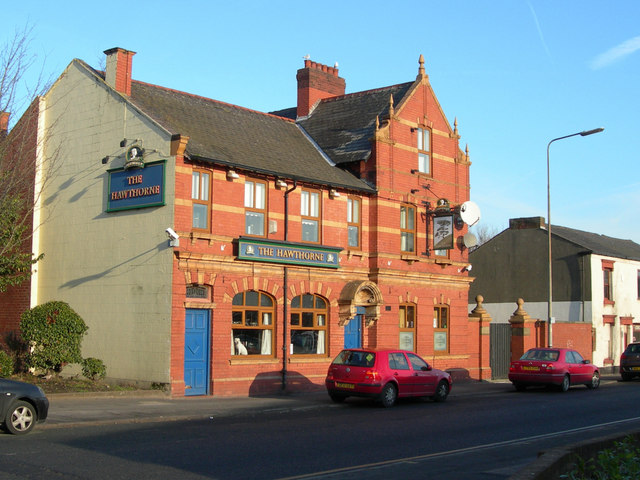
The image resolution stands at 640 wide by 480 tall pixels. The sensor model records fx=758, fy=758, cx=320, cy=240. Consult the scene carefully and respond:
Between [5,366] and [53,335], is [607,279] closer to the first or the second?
[53,335]

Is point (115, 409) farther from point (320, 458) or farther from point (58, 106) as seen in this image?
point (58, 106)

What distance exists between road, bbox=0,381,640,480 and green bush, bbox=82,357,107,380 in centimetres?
611

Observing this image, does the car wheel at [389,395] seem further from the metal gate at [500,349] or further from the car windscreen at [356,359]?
the metal gate at [500,349]

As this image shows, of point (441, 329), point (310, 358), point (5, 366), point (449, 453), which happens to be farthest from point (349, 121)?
point (449, 453)

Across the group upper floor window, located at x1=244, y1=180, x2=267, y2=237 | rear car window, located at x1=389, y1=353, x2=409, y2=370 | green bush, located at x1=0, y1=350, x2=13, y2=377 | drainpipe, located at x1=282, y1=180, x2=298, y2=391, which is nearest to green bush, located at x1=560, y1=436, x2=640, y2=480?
rear car window, located at x1=389, y1=353, x2=409, y2=370

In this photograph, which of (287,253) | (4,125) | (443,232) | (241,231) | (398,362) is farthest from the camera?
(443,232)

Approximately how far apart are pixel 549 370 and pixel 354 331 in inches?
264

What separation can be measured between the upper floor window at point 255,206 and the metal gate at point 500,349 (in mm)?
A: 14512

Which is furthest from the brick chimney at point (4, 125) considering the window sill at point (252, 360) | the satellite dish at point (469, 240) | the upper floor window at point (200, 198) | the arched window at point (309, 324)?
the satellite dish at point (469, 240)

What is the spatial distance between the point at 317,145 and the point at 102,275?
9.77 metres

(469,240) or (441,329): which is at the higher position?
(469,240)

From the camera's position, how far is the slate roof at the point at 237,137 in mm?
22203

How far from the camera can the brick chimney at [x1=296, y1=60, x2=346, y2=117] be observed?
31.1 m

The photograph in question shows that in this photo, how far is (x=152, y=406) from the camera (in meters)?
18.2
